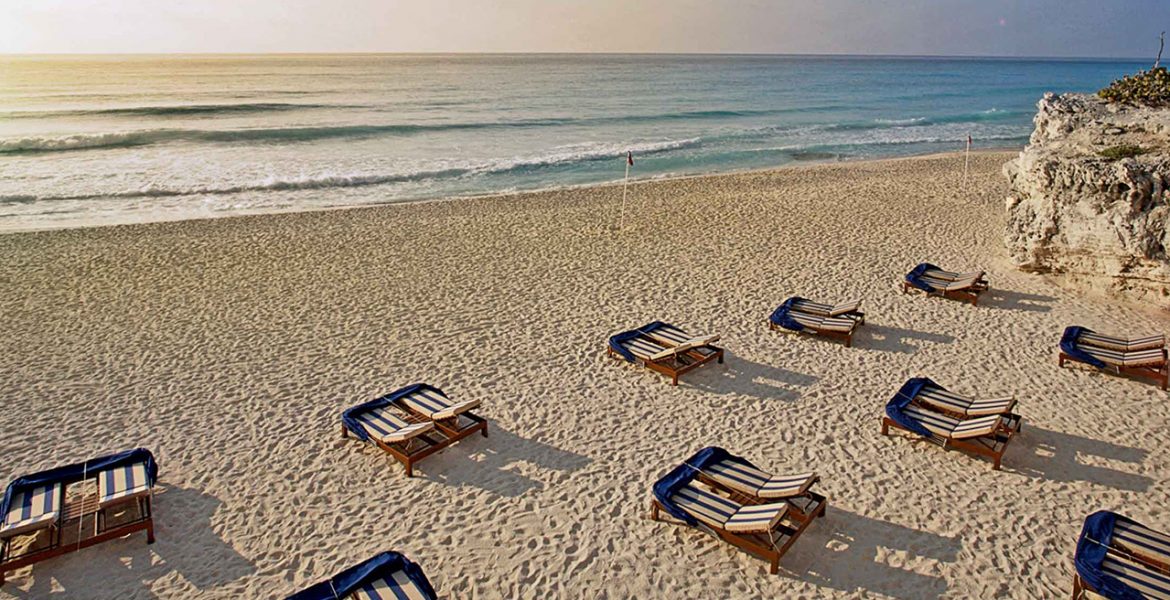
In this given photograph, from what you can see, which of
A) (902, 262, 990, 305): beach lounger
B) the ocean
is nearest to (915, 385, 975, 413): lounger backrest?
(902, 262, 990, 305): beach lounger

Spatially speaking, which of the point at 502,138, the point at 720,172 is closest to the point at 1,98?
the point at 502,138

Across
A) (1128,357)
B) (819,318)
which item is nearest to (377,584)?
(819,318)

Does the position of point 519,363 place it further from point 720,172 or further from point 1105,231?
point 720,172

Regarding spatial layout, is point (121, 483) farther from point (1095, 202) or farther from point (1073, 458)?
point (1095, 202)

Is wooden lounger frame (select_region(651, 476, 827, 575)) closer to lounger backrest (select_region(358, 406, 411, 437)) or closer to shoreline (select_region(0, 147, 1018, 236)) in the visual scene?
lounger backrest (select_region(358, 406, 411, 437))

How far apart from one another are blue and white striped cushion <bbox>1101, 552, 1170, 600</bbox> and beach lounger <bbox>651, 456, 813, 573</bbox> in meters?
2.37

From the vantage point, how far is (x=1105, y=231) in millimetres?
12250

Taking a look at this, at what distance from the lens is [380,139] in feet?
117

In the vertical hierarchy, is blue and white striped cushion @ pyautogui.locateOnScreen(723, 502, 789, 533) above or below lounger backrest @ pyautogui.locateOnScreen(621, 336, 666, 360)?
below

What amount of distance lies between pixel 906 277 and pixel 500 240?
29.4ft

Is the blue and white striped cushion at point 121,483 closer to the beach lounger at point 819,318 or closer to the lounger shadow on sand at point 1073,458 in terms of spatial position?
the beach lounger at point 819,318

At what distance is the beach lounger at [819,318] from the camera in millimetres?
10906

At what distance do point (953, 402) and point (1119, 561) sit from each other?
2762mm

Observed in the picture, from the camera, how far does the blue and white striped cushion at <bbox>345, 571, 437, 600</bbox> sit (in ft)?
18.2
